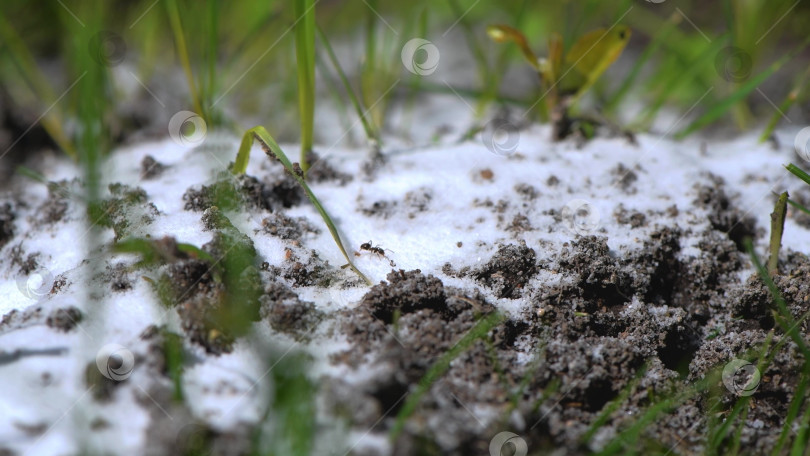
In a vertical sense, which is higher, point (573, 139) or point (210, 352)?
point (573, 139)

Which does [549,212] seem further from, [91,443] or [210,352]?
[91,443]

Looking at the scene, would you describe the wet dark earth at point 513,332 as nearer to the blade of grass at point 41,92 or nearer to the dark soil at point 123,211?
the dark soil at point 123,211

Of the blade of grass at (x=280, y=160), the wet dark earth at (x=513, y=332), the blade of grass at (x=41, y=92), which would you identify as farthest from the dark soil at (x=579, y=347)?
the blade of grass at (x=41, y=92)

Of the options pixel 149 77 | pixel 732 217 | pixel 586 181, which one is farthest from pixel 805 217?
pixel 149 77

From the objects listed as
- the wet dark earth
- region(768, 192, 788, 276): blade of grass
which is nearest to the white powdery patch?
the wet dark earth

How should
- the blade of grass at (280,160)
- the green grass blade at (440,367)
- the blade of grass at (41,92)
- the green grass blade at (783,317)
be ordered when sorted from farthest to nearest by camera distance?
1. the blade of grass at (41,92)
2. the blade of grass at (280,160)
3. the green grass blade at (783,317)
4. the green grass blade at (440,367)

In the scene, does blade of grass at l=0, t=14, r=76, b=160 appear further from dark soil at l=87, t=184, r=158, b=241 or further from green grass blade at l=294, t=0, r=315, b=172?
green grass blade at l=294, t=0, r=315, b=172
